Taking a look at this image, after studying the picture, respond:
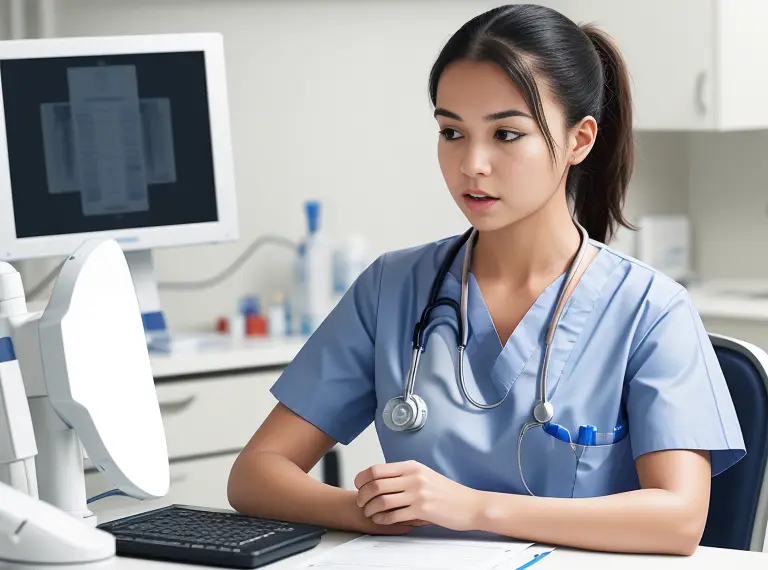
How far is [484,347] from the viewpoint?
1579mm

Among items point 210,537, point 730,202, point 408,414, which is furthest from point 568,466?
point 730,202

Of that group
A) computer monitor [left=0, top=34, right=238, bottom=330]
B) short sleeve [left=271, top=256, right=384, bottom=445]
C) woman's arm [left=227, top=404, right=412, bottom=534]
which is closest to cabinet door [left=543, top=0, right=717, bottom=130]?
computer monitor [left=0, top=34, right=238, bottom=330]

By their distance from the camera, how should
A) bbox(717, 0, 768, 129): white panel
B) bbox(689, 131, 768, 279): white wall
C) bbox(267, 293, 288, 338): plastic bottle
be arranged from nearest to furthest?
bbox(267, 293, 288, 338): plastic bottle, bbox(717, 0, 768, 129): white panel, bbox(689, 131, 768, 279): white wall

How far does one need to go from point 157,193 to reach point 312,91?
70 cm

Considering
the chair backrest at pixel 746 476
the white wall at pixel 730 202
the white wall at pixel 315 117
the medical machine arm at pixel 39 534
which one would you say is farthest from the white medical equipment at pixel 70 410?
the white wall at pixel 730 202

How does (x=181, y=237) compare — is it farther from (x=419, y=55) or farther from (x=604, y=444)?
(x=604, y=444)

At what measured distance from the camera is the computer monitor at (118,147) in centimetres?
248

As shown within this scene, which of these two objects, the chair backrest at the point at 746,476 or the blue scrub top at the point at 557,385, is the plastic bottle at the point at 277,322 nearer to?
the blue scrub top at the point at 557,385

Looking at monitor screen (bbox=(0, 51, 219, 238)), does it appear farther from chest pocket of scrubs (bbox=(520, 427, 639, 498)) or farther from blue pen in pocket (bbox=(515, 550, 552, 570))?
blue pen in pocket (bbox=(515, 550, 552, 570))

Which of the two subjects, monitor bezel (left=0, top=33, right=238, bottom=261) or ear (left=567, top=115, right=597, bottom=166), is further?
monitor bezel (left=0, top=33, right=238, bottom=261)

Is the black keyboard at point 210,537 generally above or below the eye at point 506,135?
below

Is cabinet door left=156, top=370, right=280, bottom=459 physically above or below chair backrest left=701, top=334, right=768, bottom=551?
below

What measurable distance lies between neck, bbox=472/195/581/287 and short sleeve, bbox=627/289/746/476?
16 cm

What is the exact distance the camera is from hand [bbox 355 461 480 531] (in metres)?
1.35
